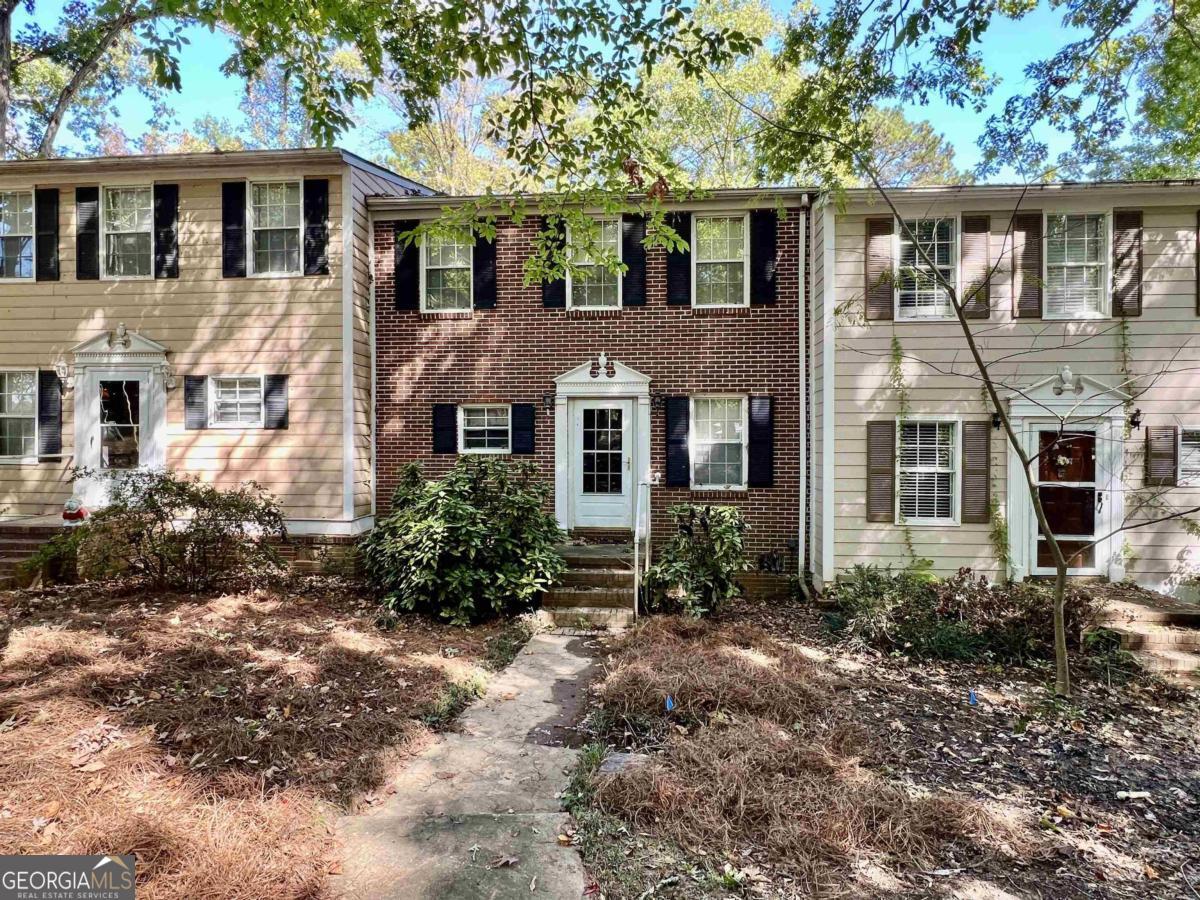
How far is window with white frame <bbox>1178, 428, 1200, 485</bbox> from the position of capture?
7883mm

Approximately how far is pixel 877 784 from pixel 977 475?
239 inches

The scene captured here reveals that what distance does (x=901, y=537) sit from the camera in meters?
8.17

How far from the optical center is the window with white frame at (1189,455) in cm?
788

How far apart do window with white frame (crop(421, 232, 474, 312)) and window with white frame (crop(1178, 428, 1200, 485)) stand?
10005mm

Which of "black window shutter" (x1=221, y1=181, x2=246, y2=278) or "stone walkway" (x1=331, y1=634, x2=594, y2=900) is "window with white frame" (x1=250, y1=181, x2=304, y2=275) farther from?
"stone walkway" (x1=331, y1=634, x2=594, y2=900)

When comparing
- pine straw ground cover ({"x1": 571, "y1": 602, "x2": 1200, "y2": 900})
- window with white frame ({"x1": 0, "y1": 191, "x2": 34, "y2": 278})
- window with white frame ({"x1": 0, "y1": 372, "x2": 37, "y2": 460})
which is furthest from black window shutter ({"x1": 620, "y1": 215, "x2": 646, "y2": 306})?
window with white frame ({"x1": 0, "y1": 372, "x2": 37, "y2": 460})

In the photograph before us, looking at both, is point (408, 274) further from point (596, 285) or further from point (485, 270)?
point (596, 285)

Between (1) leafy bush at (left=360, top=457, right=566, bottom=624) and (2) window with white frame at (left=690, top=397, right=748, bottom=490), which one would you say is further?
(2) window with white frame at (left=690, top=397, right=748, bottom=490)

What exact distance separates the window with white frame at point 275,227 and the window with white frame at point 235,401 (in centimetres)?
166

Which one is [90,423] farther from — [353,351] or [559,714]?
[559,714]

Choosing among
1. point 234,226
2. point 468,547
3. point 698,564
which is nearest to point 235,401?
point 234,226

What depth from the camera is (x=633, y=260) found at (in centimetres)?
903

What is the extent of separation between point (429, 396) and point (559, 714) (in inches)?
239

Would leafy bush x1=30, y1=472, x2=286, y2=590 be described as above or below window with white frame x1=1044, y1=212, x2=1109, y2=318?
below
